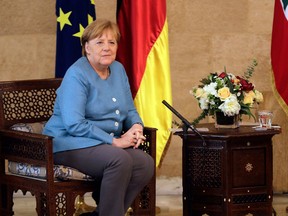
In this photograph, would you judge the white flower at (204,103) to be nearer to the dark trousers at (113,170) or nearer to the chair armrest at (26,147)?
the dark trousers at (113,170)

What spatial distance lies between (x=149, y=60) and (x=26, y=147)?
146 centimetres

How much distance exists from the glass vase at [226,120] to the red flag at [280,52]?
36.4 inches

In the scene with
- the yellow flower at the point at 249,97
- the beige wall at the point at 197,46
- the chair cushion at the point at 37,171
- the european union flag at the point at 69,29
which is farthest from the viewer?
the beige wall at the point at 197,46

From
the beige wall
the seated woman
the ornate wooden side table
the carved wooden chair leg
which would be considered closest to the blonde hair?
the seated woman

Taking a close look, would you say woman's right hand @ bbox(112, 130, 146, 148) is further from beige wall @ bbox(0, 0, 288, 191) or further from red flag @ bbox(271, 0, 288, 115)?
beige wall @ bbox(0, 0, 288, 191)

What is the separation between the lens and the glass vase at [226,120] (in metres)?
5.24

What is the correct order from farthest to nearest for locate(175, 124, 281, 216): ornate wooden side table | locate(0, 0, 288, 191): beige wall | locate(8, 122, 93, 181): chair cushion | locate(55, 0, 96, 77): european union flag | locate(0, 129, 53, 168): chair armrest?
locate(0, 0, 288, 191): beige wall
locate(55, 0, 96, 77): european union flag
locate(175, 124, 281, 216): ornate wooden side table
locate(8, 122, 93, 181): chair cushion
locate(0, 129, 53, 168): chair armrest

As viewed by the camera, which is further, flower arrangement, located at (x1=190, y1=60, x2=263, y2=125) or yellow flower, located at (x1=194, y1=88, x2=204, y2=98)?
yellow flower, located at (x1=194, y1=88, x2=204, y2=98)

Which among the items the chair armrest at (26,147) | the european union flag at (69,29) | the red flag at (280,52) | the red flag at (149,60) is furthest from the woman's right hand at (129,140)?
the red flag at (280,52)

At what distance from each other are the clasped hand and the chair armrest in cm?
44

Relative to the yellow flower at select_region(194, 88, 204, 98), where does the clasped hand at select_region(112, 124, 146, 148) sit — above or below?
below

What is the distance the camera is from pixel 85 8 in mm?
5961

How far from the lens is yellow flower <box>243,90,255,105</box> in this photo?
519cm

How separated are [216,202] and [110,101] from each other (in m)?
0.95
